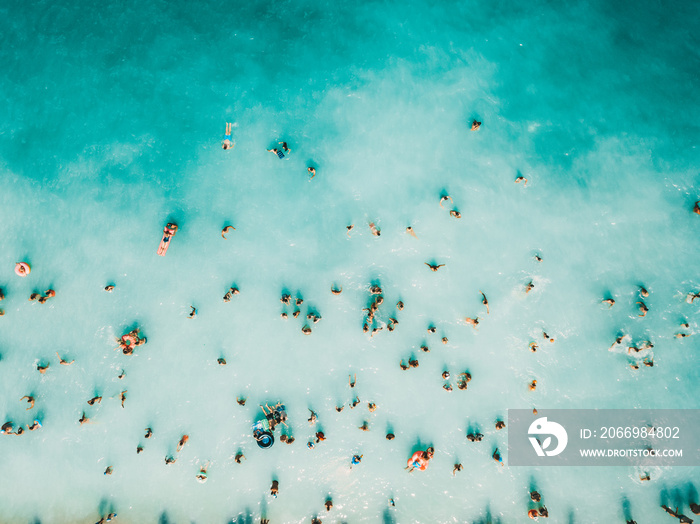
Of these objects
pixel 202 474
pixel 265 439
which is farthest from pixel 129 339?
pixel 265 439

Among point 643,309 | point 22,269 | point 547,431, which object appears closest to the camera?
point 643,309

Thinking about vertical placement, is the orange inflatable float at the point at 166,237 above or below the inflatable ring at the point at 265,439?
above

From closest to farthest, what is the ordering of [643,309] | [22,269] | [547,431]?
[643,309]
[22,269]
[547,431]

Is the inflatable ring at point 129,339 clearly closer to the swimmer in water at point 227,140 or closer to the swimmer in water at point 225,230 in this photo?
the swimmer in water at point 225,230

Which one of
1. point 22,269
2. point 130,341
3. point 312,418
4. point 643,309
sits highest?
point 643,309

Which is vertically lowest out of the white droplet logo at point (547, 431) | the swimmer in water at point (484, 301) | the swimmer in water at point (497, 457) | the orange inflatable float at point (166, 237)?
the swimmer in water at point (497, 457)

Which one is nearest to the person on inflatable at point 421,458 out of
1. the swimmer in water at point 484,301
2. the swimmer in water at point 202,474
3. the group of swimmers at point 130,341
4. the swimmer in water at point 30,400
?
the swimmer in water at point 484,301

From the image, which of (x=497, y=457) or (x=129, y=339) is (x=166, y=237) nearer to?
(x=129, y=339)

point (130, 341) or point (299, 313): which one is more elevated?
point (299, 313)
